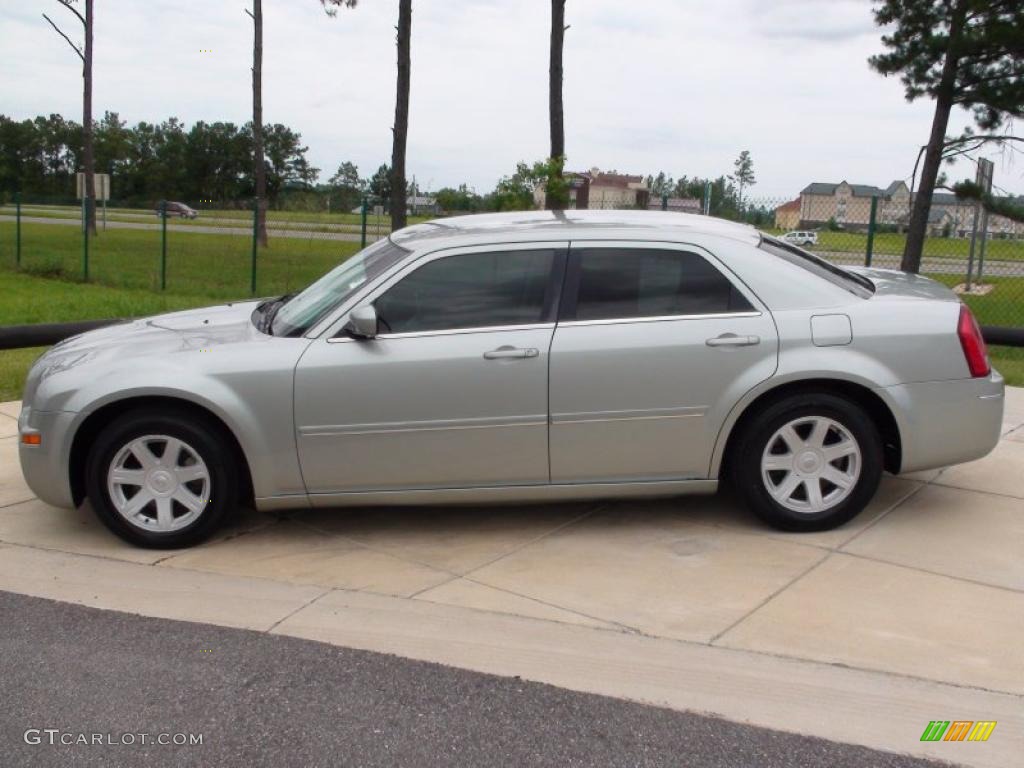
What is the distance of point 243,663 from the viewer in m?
3.98

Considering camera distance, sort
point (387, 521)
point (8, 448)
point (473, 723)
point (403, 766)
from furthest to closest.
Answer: point (8, 448)
point (387, 521)
point (473, 723)
point (403, 766)

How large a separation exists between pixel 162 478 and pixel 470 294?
1793 mm

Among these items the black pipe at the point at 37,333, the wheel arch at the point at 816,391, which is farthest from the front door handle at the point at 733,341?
the black pipe at the point at 37,333

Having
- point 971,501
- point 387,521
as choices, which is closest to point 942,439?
point 971,501

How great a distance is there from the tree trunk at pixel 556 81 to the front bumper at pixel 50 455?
1159 centimetres

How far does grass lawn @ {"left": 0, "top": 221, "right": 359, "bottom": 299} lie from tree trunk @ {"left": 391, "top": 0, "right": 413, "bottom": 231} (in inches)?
50.0

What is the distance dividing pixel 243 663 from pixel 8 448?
398 centimetres

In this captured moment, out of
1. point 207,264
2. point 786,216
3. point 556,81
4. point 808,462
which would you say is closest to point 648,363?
point 808,462

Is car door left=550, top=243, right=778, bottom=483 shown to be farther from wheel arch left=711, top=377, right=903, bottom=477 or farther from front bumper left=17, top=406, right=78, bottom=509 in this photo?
front bumper left=17, top=406, right=78, bottom=509

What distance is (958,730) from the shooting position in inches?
138

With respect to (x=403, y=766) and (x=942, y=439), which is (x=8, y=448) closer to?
(x=403, y=766)

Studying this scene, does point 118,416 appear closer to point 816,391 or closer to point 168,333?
point 168,333

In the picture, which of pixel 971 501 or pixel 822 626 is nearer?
pixel 822 626

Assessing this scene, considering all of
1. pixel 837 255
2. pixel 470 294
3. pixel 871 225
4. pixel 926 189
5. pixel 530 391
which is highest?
pixel 926 189
